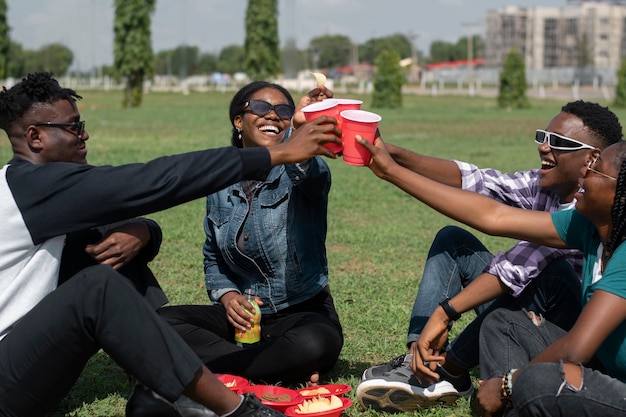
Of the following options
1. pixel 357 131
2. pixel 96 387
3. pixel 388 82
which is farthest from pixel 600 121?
pixel 388 82

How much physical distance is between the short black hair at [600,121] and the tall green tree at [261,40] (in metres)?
51.6

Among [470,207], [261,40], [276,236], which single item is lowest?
[276,236]

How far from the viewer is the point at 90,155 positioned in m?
16.3

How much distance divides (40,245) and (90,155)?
43.7ft

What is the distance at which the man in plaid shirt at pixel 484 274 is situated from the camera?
12.9 feet

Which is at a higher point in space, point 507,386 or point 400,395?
point 507,386

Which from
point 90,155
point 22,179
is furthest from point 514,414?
point 90,155

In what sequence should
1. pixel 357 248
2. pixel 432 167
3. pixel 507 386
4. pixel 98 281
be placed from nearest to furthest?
pixel 98 281
pixel 507 386
pixel 432 167
pixel 357 248

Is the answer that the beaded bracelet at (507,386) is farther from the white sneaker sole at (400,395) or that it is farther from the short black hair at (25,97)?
the short black hair at (25,97)

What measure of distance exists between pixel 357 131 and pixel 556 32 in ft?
457

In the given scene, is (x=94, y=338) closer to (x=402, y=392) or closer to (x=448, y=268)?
(x=402, y=392)

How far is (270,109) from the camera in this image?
4.54m

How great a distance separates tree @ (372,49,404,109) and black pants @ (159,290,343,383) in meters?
34.1

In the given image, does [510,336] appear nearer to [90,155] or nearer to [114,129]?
[90,155]
